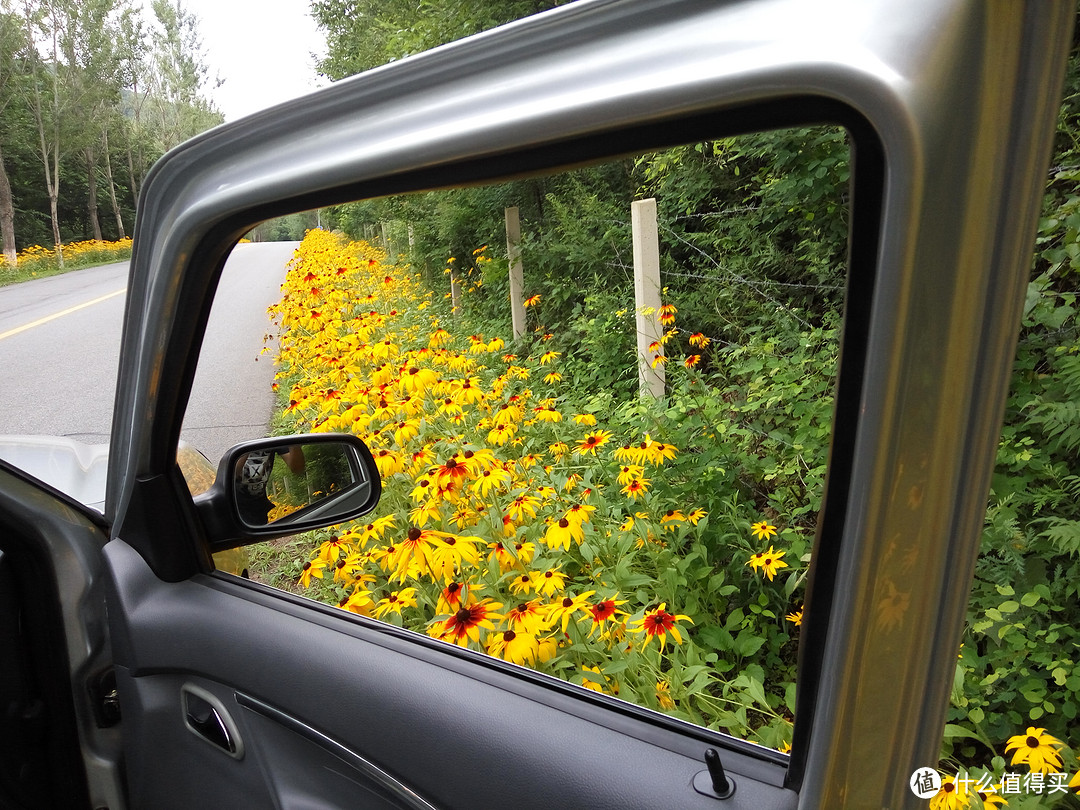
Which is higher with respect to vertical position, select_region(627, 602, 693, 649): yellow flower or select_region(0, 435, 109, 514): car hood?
select_region(0, 435, 109, 514): car hood

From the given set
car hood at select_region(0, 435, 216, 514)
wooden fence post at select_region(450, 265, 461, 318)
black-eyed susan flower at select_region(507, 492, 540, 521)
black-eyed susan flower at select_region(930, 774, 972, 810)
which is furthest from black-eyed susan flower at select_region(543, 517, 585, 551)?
wooden fence post at select_region(450, 265, 461, 318)

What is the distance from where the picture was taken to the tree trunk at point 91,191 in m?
24.1

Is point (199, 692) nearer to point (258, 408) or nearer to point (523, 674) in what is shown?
point (523, 674)

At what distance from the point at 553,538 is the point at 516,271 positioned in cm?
375

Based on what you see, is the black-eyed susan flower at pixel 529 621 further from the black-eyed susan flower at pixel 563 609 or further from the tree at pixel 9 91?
the tree at pixel 9 91

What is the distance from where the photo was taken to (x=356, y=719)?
0.99 metres

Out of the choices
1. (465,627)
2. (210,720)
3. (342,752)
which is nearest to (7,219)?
(210,720)

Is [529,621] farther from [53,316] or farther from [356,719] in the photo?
[53,316]

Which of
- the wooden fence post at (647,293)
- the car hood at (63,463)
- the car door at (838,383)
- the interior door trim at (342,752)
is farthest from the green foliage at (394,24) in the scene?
the interior door trim at (342,752)

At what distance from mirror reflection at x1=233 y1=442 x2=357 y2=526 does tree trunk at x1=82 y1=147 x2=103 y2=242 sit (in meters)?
26.7

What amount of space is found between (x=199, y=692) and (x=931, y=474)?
115 cm

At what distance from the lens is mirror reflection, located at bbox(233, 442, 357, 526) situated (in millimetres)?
1312

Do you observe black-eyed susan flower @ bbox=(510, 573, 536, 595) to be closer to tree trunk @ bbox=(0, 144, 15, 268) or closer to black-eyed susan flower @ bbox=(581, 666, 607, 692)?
Result: black-eyed susan flower @ bbox=(581, 666, 607, 692)

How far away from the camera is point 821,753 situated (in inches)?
22.0
